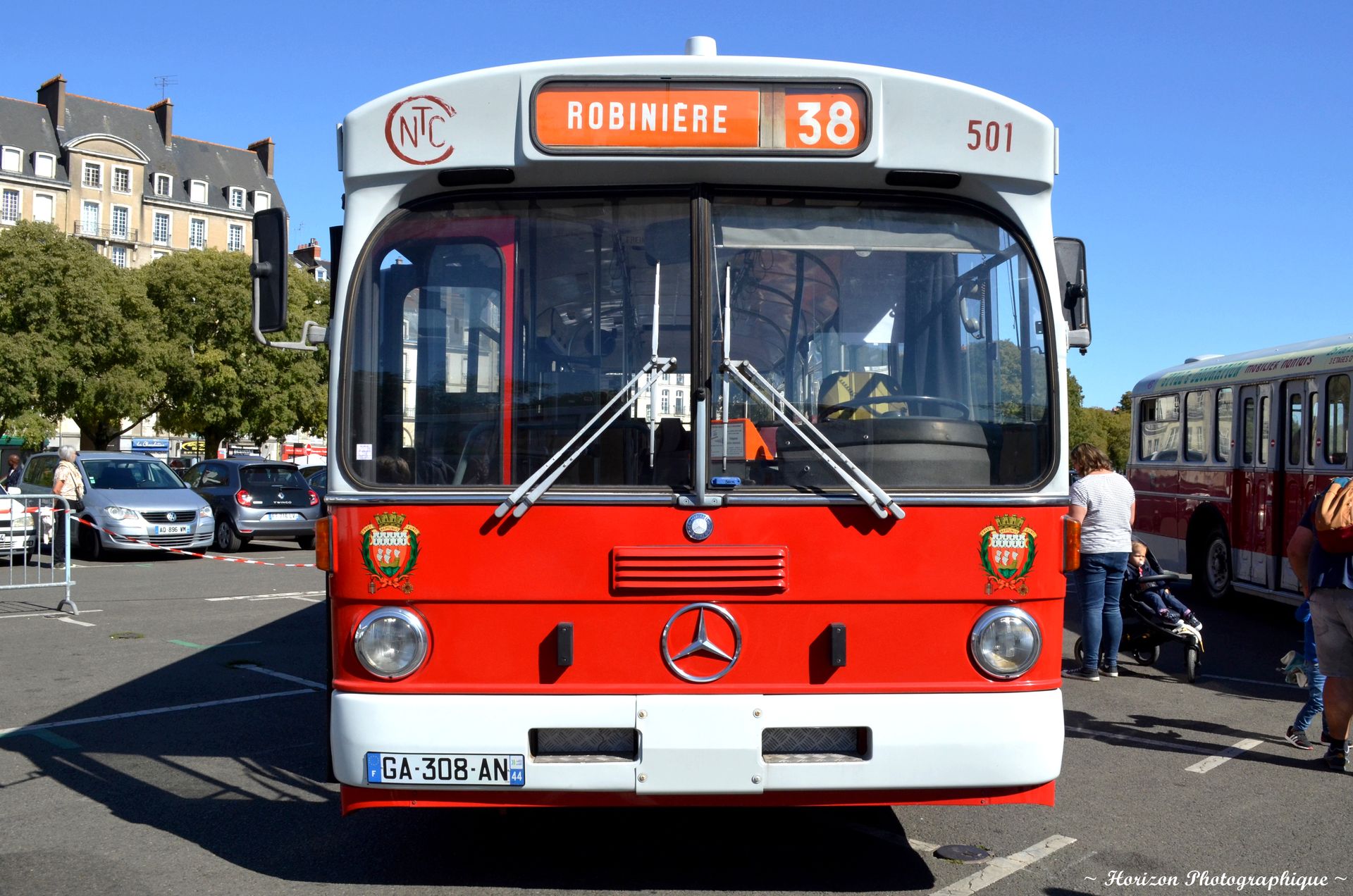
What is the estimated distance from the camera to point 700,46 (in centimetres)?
468

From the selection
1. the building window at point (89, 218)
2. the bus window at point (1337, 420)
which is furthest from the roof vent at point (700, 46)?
the building window at point (89, 218)

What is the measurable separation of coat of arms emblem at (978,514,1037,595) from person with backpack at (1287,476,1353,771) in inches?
122

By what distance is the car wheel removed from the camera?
22.0 metres

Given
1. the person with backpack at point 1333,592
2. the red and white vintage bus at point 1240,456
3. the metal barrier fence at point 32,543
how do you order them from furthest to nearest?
the metal barrier fence at point 32,543
the red and white vintage bus at point 1240,456
the person with backpack at point 1333,592

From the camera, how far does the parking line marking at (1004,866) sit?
15.8 feet

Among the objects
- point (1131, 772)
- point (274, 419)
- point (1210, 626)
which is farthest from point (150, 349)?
point (1131, 772)

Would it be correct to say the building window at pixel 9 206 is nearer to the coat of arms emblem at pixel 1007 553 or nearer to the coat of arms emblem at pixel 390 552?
the coat of arms emblem at pixel 390 552

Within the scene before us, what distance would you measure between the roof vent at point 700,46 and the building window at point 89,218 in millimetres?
83441

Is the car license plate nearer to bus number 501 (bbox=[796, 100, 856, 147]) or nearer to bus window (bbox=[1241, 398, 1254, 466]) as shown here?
bus number 501 (bbox=[796, 100, 856, 147])

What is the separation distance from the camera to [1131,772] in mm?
6871

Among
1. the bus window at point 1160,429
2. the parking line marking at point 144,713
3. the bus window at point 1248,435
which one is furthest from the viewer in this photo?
the bus window at point 1160,429

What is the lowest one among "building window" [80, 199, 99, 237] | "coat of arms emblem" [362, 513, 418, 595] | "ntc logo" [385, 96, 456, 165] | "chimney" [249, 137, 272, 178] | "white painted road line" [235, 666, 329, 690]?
Answer: "white painted road line" [235, 666, 329, 690]

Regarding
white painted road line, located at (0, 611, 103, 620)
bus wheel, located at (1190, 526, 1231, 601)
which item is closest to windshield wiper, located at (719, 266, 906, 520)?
white painted road line, located at (0, 611, 103, 620)

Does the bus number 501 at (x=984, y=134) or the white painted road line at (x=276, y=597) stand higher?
the bus number 501 at (x=984, y=134)
